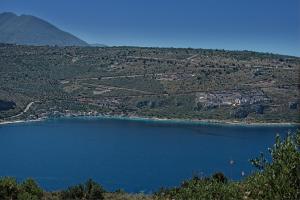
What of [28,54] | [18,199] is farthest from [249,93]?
[18,199]

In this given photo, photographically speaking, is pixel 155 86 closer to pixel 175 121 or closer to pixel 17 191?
pixel 175 121

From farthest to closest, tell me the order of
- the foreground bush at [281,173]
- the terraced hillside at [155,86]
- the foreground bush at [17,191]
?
the terraced hillside at [155,86], the foreground bush at [17,191], the foreground bush at [281,173]

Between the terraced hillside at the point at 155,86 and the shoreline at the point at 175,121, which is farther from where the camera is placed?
the terraced hillside at the point at 155,86

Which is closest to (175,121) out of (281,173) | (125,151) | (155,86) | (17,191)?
(155,86)

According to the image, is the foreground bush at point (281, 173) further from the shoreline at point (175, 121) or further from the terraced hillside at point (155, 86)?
the terraced hillside at point (155, 86)

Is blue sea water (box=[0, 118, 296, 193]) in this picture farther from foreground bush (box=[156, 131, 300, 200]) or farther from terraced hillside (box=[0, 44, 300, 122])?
foreground bush (box=[156, 131, 300, 200])

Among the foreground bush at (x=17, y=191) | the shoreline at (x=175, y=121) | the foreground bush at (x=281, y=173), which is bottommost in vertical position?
the shoreline at (x=175, y=121)

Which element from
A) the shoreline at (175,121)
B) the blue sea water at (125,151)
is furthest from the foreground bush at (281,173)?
the shoreline at (175,121)

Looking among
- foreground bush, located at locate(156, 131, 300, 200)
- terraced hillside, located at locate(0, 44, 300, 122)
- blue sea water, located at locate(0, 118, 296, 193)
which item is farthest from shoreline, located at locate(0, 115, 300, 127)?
foreground bush, located at locate(156, 131, 300, 200)

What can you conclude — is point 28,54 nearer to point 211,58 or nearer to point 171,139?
point 211,58
